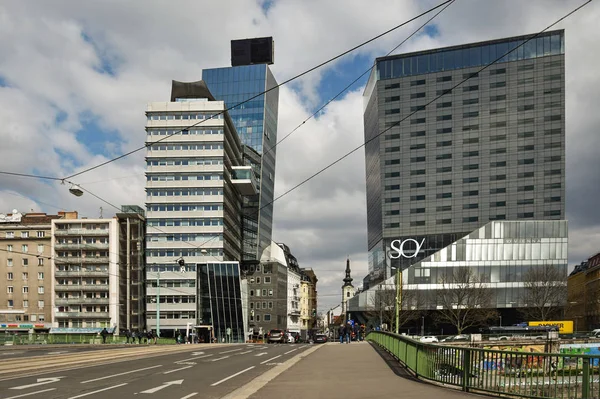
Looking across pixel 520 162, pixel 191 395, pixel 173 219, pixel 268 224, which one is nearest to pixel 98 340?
pixel 191 395

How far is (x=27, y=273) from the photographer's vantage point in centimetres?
10562

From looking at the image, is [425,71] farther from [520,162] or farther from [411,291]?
[411,291]

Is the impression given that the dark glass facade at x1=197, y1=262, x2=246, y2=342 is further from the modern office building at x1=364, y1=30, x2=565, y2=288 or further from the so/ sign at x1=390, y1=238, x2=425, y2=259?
the so/ sign at x1=390, y1=238, x2=425, y2=259

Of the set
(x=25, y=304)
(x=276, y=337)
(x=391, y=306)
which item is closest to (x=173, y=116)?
(x=25, y=304)

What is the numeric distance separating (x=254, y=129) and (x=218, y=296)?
4123cm

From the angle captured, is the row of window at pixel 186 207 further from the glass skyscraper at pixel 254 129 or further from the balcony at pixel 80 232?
the glass skyscraper at pixel 254 129

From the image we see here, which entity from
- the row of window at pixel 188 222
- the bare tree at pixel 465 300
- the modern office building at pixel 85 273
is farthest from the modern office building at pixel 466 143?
the modern office building at pixel 85 273

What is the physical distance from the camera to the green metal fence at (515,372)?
9.30 meters

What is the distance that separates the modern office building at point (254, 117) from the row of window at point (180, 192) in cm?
Result: 2128

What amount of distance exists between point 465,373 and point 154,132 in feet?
316

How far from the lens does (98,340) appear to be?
52.5 metres

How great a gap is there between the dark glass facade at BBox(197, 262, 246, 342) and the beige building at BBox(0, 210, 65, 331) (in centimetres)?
2820

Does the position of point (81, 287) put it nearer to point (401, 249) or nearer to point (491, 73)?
point (401, 249)

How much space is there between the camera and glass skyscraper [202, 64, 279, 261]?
125000 mm
